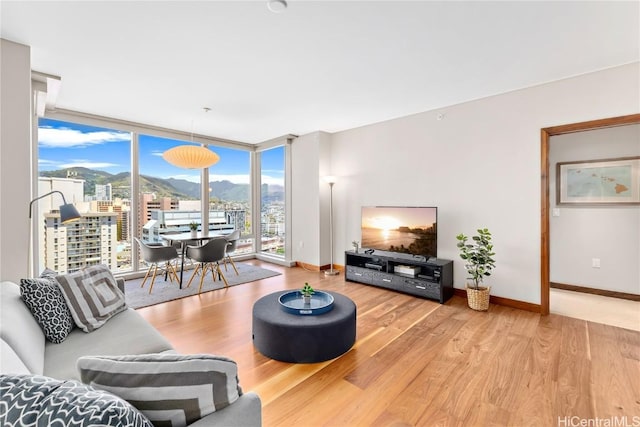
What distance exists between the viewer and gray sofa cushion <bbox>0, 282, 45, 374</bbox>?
4.23 feet

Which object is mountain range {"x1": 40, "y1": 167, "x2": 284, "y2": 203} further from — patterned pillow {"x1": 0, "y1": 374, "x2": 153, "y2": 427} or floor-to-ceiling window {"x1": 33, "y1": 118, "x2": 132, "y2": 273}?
patterned pillow {"x1": 0, "y1": 374, "x2": 153, "y2": 427}

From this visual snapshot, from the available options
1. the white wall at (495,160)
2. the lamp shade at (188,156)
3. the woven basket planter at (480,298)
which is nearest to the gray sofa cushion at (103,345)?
the lamp shade at (188,156)

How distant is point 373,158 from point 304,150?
4.63 feet

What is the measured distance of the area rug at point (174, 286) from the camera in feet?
11.9

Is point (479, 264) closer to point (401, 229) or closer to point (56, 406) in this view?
point (401, 229)

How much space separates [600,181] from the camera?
12.3ft

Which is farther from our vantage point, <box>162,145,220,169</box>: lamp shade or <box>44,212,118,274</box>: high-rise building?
<box>44,212,118,274</box>: high-rise building

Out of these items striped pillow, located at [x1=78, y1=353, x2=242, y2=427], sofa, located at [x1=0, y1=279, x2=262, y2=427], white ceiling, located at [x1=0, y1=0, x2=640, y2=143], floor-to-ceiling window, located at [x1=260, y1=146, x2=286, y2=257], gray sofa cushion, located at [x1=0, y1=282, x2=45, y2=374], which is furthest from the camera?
floor-to-ceiling window, located at [x1=260, y1=146, x2=286, y2=257]

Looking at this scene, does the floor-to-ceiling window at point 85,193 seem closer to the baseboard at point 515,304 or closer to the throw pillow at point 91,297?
the throw pillow at point 91,297

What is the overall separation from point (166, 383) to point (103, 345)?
3.80 feet

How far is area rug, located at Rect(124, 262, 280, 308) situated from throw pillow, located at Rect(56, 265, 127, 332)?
1401mm

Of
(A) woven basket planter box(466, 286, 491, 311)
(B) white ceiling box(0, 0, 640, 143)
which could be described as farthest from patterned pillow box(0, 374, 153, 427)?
(A) woven basket planter box(466, 286, 491, 311)

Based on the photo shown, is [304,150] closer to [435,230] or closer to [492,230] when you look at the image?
[435,230]

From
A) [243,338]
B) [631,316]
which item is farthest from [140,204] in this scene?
[631,316]
